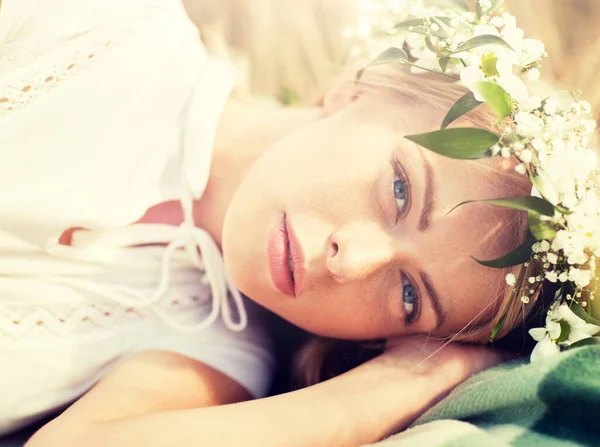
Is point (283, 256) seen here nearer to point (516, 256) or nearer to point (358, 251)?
point (358, 251)

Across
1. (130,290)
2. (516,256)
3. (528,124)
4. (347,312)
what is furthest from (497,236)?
(130,290)

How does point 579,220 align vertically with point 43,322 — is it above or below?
above

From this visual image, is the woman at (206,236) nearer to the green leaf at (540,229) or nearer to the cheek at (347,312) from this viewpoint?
the cheek at (347,312)

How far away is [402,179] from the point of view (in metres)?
0.89

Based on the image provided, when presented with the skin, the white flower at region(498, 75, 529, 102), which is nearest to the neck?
the skin

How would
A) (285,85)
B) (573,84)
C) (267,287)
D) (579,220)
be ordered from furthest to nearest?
(285,85)
(573,84)
(267,287)
(579,220)

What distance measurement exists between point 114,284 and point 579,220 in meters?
0.83

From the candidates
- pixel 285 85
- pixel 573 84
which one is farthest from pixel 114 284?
pixel 573 84

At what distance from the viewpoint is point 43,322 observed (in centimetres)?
98

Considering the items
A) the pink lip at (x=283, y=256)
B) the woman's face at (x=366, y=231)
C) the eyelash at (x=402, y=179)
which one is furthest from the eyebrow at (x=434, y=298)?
the pink lip at (x=283, y=256)

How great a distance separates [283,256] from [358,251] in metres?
0.15

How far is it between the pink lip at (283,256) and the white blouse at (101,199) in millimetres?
210

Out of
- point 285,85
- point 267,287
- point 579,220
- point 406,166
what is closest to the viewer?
point 579,220

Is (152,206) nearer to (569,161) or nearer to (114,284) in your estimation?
(114,284)
